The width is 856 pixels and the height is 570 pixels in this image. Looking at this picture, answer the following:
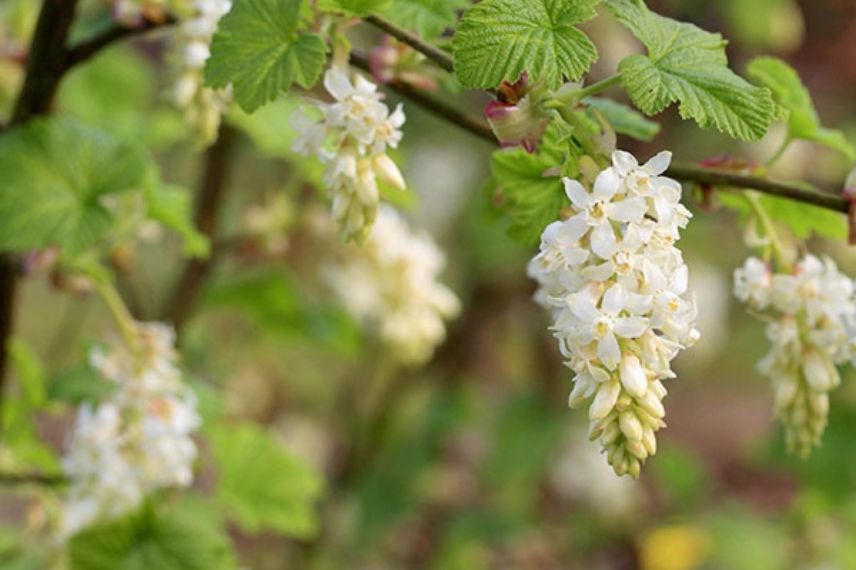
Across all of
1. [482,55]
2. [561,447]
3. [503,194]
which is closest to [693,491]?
[561,447]

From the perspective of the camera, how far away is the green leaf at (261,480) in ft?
4.25

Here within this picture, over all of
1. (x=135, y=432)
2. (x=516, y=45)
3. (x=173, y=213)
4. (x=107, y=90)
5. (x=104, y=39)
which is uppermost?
(x=516, y=45)

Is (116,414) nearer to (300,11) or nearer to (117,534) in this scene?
(117,534)

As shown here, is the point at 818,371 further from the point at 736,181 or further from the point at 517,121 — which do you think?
the point at 517,121

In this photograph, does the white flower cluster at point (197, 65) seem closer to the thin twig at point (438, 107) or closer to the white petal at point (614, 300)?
the thin twig at point (438, 107)

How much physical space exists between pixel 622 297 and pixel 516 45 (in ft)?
0.47

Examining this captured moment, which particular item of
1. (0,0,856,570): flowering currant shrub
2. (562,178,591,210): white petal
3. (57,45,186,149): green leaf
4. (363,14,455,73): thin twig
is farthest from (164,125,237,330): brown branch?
(562,178,591,210): white petal

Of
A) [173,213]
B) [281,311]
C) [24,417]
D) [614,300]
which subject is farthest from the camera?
[281,311]

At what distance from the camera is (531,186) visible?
771 millimetres

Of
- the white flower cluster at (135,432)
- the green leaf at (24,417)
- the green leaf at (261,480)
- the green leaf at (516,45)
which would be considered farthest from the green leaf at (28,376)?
the green leaf at (516,45)

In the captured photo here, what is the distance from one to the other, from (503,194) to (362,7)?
0.16 m

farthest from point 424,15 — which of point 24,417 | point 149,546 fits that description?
point 24,417

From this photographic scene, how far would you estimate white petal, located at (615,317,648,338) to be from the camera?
65 cm

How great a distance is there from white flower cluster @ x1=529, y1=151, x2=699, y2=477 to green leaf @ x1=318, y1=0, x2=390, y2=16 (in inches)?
6.7
